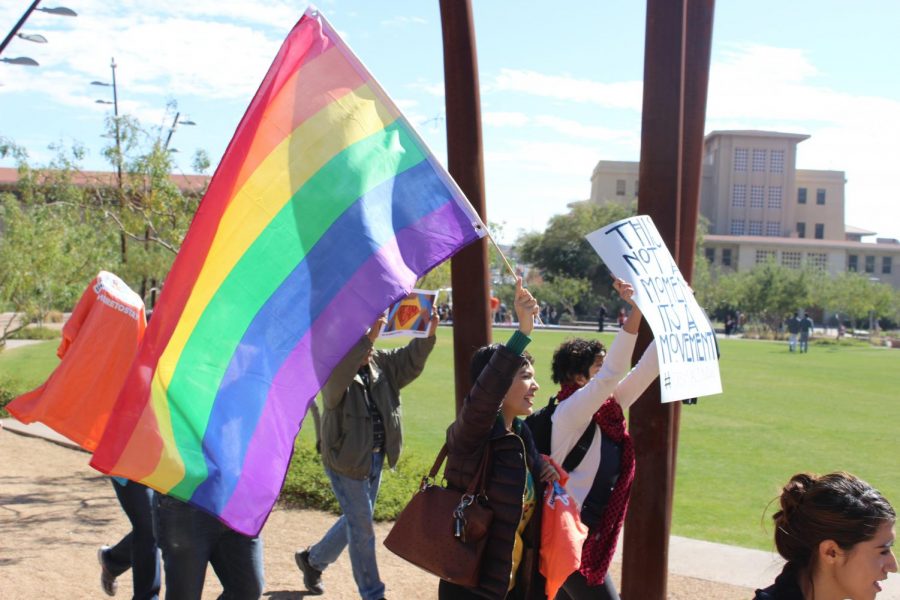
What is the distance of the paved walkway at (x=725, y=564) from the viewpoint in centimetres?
Result: 685

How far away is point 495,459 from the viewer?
12.3 feet

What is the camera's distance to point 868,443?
47.3 ft

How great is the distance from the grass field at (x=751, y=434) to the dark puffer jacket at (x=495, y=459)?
36.5 inches

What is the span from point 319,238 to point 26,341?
3477cm

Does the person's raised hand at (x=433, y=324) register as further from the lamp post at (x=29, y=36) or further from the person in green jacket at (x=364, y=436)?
the lamp post at (x=29, y=36)

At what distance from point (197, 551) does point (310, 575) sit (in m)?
2.37

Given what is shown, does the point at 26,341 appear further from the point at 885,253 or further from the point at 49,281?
the point at 885,253

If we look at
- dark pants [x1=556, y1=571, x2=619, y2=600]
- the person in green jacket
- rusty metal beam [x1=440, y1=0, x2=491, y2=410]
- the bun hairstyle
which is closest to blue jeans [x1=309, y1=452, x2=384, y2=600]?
the person in green jacket

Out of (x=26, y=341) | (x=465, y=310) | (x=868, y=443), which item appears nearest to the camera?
(x=465, y=310)

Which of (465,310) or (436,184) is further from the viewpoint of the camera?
(465,310)

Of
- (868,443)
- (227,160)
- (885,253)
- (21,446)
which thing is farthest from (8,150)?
(885,253)

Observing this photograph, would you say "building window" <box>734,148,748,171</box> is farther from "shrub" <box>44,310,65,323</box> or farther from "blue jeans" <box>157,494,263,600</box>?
"blue jeans" <box>157,494,263,600</box>

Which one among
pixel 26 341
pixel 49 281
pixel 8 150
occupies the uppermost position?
pixel 8 150

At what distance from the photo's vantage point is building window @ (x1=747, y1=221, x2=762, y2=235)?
115 m
